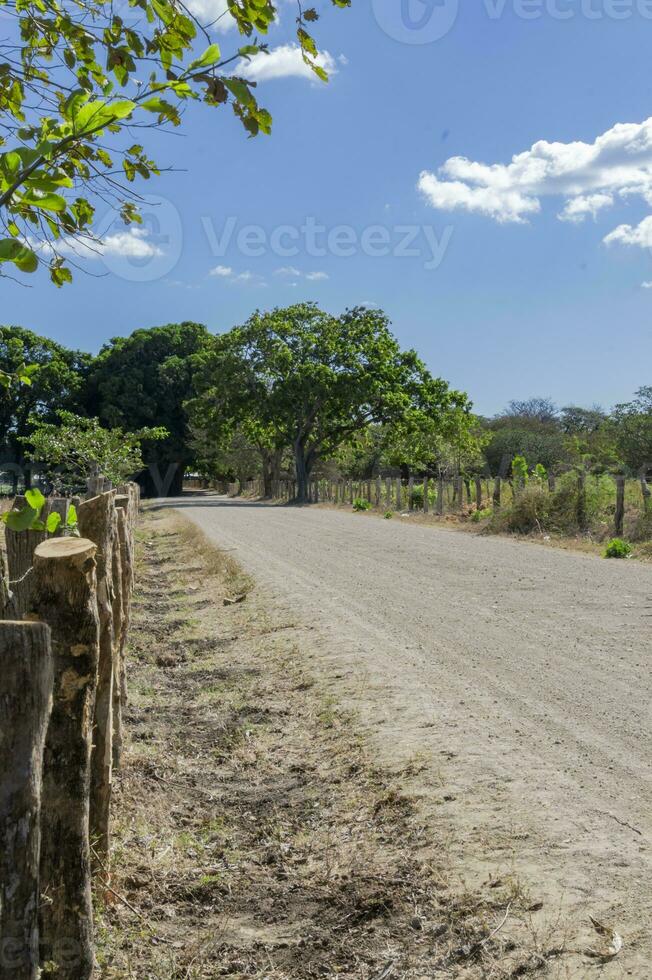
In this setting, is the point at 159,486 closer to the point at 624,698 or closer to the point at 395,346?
the point at 395,346

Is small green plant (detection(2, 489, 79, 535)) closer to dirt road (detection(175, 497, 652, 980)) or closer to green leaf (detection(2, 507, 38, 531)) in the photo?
green leaf (detection(2, 507, 38, 531))

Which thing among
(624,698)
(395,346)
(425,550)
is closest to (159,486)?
(395,346)

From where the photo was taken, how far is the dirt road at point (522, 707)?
12.0ft

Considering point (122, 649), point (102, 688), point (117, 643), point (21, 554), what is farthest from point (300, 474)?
point (102, 688)

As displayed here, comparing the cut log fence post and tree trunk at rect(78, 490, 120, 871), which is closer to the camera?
tree trunk at rect(78, 490, 120, 871)

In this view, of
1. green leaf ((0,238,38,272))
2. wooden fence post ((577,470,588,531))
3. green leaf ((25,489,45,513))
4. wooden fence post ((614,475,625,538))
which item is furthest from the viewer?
wooden fence post ((577,470,588,531))

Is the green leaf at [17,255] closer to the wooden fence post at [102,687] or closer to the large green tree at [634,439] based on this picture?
the wooden fence post at [102,687]

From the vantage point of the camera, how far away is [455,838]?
13.4ft

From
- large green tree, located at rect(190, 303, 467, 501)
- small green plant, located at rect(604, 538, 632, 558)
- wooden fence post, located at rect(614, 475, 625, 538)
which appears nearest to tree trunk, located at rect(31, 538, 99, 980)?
small green plant, located at rect(604, 538, 632, 558)

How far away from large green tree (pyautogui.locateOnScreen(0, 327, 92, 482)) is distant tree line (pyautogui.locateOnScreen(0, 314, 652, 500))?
10 centimetres

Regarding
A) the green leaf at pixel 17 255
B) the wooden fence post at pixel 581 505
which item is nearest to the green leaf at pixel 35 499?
the green leaf at pixel 17 255

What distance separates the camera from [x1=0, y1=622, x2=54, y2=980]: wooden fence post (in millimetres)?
2164

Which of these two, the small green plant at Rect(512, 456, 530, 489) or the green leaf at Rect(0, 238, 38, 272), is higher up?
the green leaf at Rect(0, 238, 38, 272)

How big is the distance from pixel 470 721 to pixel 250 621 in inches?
179
